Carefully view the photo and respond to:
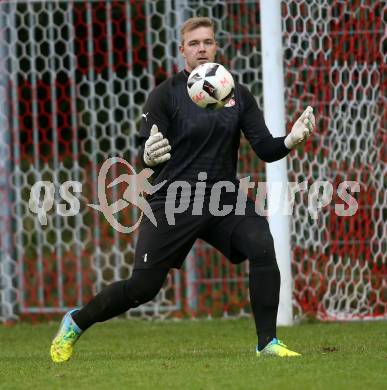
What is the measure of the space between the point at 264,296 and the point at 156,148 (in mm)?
947

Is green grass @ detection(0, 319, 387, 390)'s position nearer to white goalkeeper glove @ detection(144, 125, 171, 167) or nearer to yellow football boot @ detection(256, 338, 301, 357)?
yellow football boot @ detection(256, 338, 301, 357)

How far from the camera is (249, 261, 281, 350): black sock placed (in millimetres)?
6004

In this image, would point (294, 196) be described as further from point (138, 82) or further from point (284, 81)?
point (138, 82)

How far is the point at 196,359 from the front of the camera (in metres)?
6.17

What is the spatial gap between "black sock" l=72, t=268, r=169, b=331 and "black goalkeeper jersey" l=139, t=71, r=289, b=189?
0.51 m

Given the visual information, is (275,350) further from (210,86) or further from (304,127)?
(210,86)

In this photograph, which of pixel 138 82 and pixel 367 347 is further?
pixel 138 82

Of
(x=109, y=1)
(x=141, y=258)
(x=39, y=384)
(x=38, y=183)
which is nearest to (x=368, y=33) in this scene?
(x=109, y=1)

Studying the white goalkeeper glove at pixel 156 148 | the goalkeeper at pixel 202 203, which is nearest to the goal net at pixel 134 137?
the goalkeeper at pixel 202 203

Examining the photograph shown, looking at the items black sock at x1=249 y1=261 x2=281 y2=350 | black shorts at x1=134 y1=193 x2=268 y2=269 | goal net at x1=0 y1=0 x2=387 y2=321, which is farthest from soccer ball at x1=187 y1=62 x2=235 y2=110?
goal net at x1=0 y1=0 x2=387 y2=321

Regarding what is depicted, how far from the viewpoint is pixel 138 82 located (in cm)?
971

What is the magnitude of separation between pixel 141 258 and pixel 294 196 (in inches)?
119

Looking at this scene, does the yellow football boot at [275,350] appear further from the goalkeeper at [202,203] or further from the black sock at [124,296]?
the black sock at [124,296]

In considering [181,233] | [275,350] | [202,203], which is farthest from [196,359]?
[202,203]
